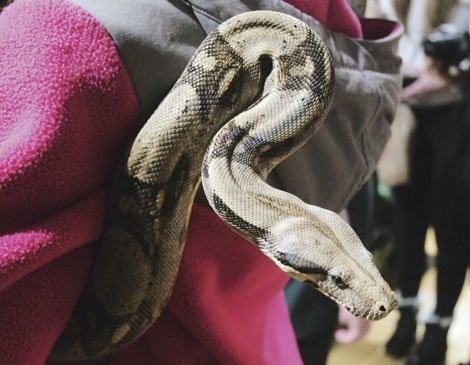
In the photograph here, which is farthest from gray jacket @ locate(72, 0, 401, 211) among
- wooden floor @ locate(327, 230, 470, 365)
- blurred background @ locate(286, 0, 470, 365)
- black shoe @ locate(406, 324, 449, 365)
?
wooden floor @ locate(327, 230, 470, 365)

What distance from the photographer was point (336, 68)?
0.75 meters

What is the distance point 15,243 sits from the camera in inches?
20.4

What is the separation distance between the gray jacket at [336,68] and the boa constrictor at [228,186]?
26mm

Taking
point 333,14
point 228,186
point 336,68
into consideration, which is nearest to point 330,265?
point 228,186

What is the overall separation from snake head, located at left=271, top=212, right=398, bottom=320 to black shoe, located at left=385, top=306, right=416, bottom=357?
1.87 m

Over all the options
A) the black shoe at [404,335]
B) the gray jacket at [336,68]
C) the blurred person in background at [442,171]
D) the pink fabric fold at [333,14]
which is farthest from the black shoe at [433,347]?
the pink fabric fold at [333,14]

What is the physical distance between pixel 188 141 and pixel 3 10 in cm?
30

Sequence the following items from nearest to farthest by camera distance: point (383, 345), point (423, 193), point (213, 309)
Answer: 1. point (213, 309)
2. point (423, 193)
3. point (383, 345)

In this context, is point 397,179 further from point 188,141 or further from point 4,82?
point 4,82

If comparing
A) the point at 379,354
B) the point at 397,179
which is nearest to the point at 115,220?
the point at 397,179

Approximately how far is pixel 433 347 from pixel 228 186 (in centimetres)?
193

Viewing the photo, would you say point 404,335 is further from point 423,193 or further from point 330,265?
point 330,265

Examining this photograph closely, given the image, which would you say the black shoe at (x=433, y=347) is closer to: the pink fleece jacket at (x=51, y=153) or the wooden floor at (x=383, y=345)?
the wooden floor at (x=383, y=345)

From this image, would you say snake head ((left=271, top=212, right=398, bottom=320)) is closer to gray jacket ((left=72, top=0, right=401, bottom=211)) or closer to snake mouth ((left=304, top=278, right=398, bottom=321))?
snake mouth ((left=304, top=278, right=398, bottom=321))
